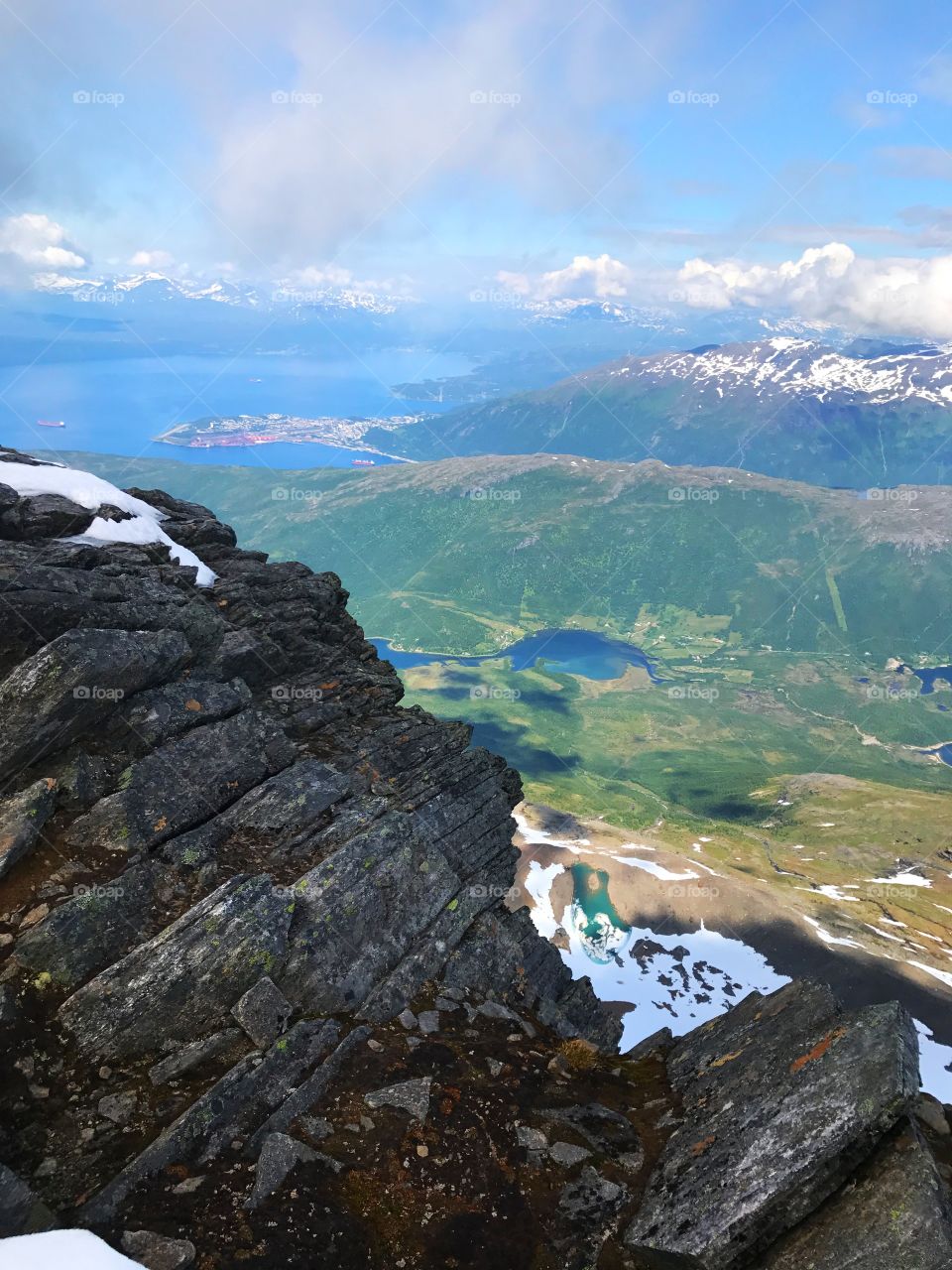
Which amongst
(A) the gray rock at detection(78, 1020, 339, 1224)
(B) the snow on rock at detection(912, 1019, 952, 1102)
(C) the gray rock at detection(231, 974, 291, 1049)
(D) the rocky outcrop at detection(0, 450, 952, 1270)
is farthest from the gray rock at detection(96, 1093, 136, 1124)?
(B) the snow on rock at detection(912, 1019, 952, 1102)

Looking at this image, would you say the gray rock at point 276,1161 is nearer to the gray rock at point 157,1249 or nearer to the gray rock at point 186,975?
the gray rock at point 157,1249

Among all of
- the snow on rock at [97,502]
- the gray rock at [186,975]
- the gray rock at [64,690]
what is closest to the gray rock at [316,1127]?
the gray rock at [186,975]

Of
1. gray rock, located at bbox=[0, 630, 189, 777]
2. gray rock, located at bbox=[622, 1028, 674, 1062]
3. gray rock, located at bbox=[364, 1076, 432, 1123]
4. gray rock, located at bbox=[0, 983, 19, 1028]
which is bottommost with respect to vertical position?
gray rock, located at bbox=[622, 1028, 674, 1062]

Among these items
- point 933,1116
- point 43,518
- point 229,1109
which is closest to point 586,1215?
point 229,1109

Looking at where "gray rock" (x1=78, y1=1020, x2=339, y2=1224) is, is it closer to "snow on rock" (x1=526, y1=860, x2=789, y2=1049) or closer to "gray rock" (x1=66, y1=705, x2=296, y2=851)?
"gray rock" (x1=66, y1=705, x2=296, y2=851)

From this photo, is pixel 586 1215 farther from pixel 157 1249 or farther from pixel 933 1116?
pixel 933 1116
